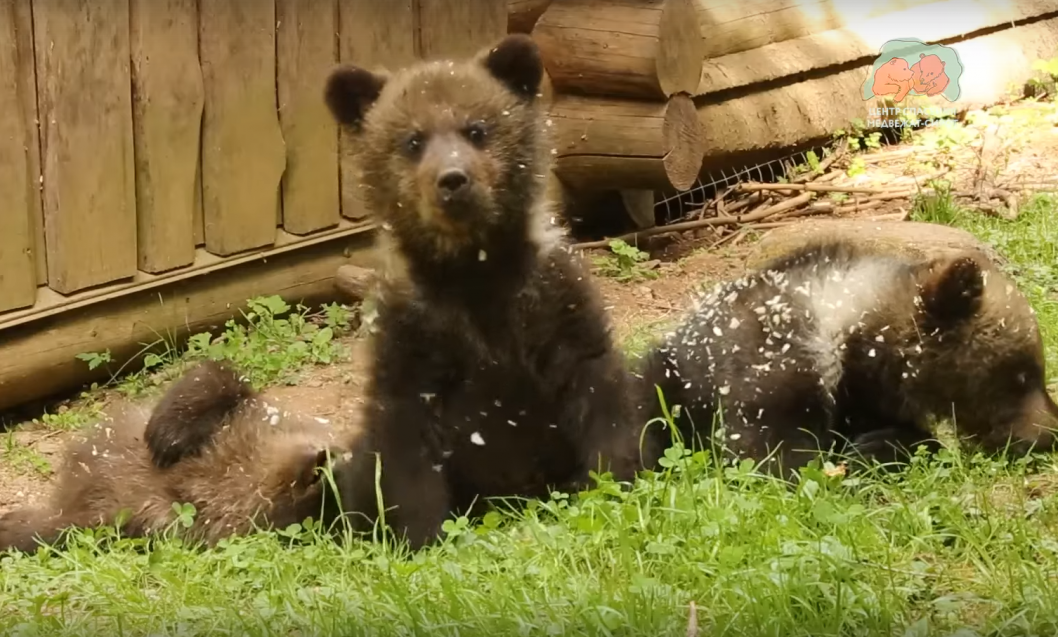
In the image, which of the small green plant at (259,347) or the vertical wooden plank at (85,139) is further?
the small green plant at (259,347)

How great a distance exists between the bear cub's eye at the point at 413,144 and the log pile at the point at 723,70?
2.79 metres

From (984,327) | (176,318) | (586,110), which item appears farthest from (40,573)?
(586,110)

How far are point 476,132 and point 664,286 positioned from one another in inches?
99.1

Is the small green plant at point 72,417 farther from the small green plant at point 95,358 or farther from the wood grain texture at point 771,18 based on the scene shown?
the wood grain texture at point 771,18

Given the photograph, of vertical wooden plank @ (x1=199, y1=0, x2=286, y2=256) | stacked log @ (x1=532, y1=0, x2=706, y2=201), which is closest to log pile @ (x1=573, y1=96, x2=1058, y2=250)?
stacked log @ (x1=532, y1=0, x2=706, y2=201)

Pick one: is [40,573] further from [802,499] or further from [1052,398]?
[1052,398]

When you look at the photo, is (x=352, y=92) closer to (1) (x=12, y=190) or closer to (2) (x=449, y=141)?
(2) (x=449, y=141)

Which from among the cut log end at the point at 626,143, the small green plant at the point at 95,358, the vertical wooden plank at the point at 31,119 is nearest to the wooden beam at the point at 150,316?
the small green plant at the point at 95,358

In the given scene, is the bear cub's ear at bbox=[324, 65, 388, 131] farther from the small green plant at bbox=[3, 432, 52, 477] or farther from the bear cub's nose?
the small green plant at bbox=[3, 432, 52, 477]

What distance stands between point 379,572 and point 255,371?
2.53 m

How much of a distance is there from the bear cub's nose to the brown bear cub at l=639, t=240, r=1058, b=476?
42.0 inches

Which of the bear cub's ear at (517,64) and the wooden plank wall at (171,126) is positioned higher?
the bear cub's ear at (517,64)

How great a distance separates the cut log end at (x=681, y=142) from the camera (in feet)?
23.4

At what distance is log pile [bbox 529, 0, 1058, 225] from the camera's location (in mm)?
7121
